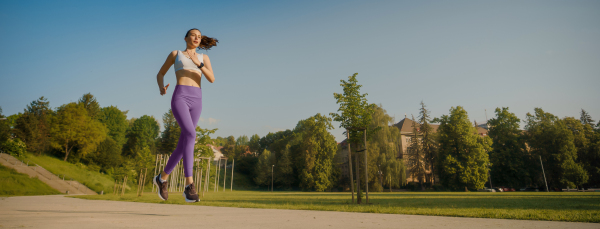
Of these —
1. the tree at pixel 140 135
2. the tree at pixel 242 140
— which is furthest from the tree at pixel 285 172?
the tree at pixel 242 140

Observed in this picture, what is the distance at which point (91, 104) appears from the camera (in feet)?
185

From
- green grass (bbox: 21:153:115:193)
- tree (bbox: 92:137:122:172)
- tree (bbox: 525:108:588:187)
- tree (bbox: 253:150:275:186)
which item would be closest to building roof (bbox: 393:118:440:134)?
tree (bbox: 525:108:588:187)

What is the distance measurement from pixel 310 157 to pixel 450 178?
23.8 meters

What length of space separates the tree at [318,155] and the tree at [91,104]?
4117 cm

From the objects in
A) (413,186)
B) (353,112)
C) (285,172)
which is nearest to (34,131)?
(285,172)

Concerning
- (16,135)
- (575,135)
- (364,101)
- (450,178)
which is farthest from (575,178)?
(16,135)

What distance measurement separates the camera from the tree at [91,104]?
5547 cm

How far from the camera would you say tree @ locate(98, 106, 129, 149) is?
6103cm

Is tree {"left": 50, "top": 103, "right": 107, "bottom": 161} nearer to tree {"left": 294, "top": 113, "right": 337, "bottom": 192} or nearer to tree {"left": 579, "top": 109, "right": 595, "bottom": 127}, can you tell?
tree {"left": 294, "top": 113, "right": 337, "bottom": 192}

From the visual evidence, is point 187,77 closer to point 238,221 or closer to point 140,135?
point 238,221

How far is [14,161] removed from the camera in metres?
32.8

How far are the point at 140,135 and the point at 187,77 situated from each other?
6937cm

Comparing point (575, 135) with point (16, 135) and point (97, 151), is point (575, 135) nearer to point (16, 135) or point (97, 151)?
point (97, 151)

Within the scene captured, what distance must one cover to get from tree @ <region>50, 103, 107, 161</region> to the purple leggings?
5244 centimetres
